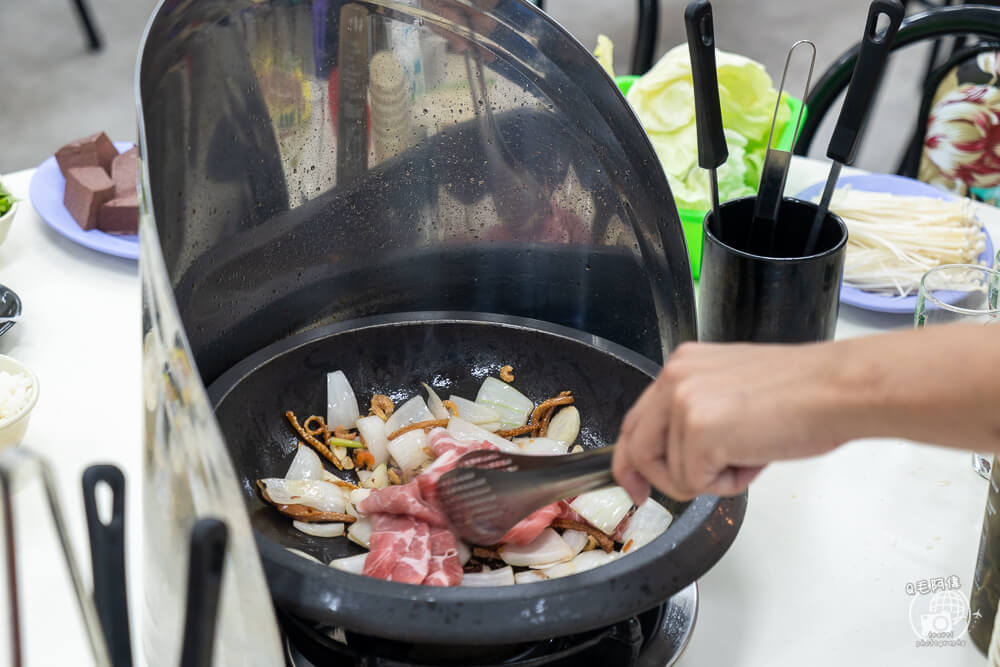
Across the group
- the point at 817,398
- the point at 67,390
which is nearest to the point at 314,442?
the point at 67,390

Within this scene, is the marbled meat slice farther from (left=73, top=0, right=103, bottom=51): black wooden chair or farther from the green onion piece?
(left=73, top=0, right=103, bottom=51): black wooden chair

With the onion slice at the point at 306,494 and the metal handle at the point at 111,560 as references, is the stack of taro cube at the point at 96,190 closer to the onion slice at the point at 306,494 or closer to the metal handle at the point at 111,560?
the onion slice at the point at 306,494

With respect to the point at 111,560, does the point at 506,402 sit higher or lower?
lower

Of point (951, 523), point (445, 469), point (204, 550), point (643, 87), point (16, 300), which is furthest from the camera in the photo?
point (643, 87)

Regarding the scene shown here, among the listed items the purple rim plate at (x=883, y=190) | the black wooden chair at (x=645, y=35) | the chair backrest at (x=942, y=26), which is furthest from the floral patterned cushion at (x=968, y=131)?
the black wooden chair at (x=645, y=35)

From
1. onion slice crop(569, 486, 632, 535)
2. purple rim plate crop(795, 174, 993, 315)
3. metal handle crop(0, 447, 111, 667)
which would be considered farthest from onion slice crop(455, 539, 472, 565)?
purple rim plate crop(795, 174, 993, 315)

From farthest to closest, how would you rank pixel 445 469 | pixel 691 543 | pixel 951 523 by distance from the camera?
pixel 951 523 → pixel 445 469 → pixel 691 543

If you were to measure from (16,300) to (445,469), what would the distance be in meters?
0.69

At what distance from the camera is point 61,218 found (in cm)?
145

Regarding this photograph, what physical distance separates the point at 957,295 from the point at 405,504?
0.73 metres

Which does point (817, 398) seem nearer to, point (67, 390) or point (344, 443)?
point (344, 443)

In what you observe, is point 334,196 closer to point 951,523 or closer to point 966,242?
point 951,523

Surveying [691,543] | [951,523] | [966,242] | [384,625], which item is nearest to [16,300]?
[384,625]

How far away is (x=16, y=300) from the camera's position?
1.27 metres
